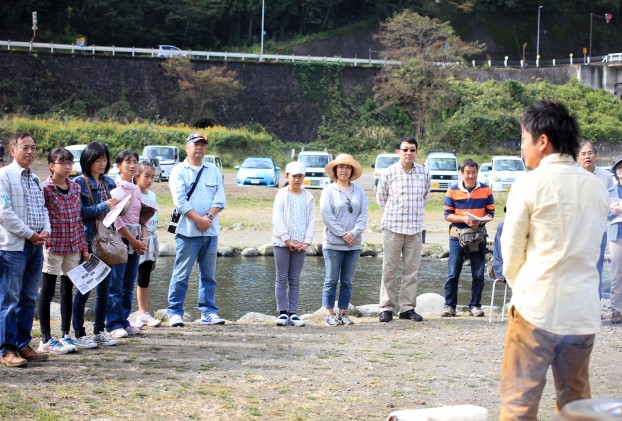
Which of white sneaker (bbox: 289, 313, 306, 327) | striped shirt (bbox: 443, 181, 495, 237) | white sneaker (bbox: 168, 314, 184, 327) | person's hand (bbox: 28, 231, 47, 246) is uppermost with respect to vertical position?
striped shirt (bbox: 443, 181, 495, 237)

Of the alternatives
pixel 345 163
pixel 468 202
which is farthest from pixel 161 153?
pixel 345 163

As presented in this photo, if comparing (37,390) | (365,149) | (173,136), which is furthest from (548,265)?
(365,149)

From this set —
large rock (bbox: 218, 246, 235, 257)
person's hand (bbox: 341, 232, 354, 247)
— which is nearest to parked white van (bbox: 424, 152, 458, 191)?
large rock (bbox: 218, 246, 235, 257)

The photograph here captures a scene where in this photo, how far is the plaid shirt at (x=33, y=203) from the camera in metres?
7.04

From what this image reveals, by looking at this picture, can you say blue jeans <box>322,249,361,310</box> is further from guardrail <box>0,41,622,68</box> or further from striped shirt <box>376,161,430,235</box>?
guardrail <box>0,41,622,68</box>

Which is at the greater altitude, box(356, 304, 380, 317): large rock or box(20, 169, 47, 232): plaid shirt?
box(20, 169, 47, 232): plaid shirt

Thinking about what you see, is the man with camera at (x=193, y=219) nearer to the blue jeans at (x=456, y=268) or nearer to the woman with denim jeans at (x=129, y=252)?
the woman with denim jeans at (x=129, y=252)

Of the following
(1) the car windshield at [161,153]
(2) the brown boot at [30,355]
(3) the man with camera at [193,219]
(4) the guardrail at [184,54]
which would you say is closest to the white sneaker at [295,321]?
(3) the man with camera at [193,219]

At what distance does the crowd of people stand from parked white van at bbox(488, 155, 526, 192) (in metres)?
20.6

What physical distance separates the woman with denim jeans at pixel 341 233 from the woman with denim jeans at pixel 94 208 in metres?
2.62

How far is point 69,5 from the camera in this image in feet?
190

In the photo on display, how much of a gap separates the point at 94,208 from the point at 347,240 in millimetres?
3022

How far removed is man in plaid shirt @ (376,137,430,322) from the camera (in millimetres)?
9852

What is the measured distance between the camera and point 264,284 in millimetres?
14922
